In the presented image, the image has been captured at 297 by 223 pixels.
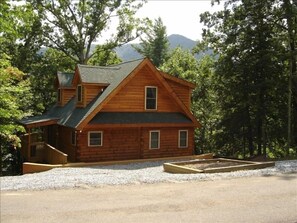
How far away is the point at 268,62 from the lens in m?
26.7

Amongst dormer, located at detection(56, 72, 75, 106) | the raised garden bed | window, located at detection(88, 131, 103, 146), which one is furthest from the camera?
dormer, located at detection(56, 72, 75, 106)

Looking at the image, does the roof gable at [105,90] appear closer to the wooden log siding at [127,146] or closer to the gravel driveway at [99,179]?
the wooden log siding at [127,146]

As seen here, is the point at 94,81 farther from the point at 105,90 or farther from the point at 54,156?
the point at 54,156

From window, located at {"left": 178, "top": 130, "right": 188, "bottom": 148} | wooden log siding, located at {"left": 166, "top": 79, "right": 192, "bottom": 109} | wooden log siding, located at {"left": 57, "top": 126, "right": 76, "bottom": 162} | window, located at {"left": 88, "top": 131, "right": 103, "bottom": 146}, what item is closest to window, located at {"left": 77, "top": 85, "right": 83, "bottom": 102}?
wooden log siding, located at {"left": 57, "top": 126, "right": 76, "bottom": 162}

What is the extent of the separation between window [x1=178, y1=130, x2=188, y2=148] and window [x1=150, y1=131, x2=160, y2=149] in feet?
6.14

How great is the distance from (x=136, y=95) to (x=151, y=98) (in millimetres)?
1251

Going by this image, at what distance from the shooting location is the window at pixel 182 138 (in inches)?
1022

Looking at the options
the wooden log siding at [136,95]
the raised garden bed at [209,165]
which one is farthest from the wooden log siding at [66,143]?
the raised garden bed at [209,165]

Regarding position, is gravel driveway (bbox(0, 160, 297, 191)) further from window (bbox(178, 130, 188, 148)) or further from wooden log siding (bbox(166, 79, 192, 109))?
wooden log siding (bbox(166, 79, 192, 109))

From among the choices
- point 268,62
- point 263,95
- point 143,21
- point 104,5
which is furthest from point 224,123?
point 104,5

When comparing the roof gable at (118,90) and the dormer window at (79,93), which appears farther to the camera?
the dormer window at (79,93)

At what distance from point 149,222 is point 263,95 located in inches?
834

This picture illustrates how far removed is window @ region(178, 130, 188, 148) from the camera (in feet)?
85.1

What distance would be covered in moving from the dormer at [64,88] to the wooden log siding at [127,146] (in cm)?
851
